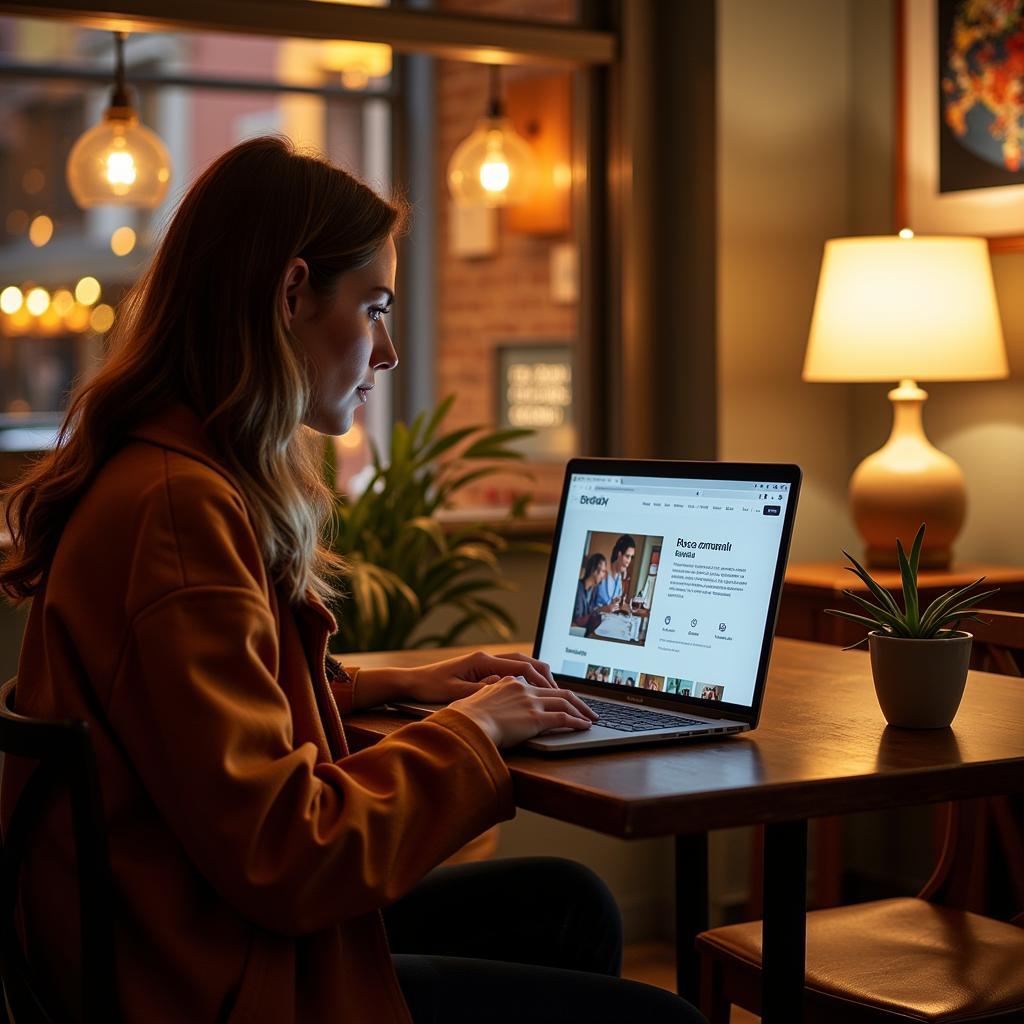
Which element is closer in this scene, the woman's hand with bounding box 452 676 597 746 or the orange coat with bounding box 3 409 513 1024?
the orange coat with bounding box 3 409 513 1024

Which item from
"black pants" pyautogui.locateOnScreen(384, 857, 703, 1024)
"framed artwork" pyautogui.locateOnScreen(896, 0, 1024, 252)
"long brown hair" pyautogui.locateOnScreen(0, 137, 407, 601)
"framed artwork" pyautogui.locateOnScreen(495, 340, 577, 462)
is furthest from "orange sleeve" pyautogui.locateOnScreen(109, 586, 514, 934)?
"framed artwork" pyautogui.locateOnScreen(495, 340, 577, 462)

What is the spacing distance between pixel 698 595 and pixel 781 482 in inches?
5.8

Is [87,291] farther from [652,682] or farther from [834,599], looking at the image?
[652,682]

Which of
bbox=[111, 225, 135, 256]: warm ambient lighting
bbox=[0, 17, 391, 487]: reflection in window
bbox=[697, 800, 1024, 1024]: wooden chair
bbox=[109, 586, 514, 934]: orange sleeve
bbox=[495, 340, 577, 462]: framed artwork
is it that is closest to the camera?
bbox=[109, 586, 514, 934]: orange sleeve

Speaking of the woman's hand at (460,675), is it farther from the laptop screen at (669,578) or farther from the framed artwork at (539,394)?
the framed artwork at (539,394)

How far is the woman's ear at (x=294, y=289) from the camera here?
1.43 m

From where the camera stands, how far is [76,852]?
4.26 ft

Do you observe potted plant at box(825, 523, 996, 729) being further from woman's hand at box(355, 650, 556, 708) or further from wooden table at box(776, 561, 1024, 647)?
wooden table at box(776, 561, 1024, 647)

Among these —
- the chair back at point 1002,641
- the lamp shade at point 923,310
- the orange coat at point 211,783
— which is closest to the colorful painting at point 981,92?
the lamp shade at point 923,310

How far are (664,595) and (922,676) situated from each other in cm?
28

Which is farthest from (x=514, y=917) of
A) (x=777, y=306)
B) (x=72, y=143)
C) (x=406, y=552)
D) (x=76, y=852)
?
Answer: (x=72, y=143)

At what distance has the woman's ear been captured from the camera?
1432 mm

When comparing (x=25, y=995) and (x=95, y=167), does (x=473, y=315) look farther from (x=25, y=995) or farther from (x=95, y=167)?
(x=25, y=995)

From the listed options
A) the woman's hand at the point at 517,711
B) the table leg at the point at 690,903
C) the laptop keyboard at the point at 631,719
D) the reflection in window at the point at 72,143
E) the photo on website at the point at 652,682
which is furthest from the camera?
the reflection in window at the point at 72,143
